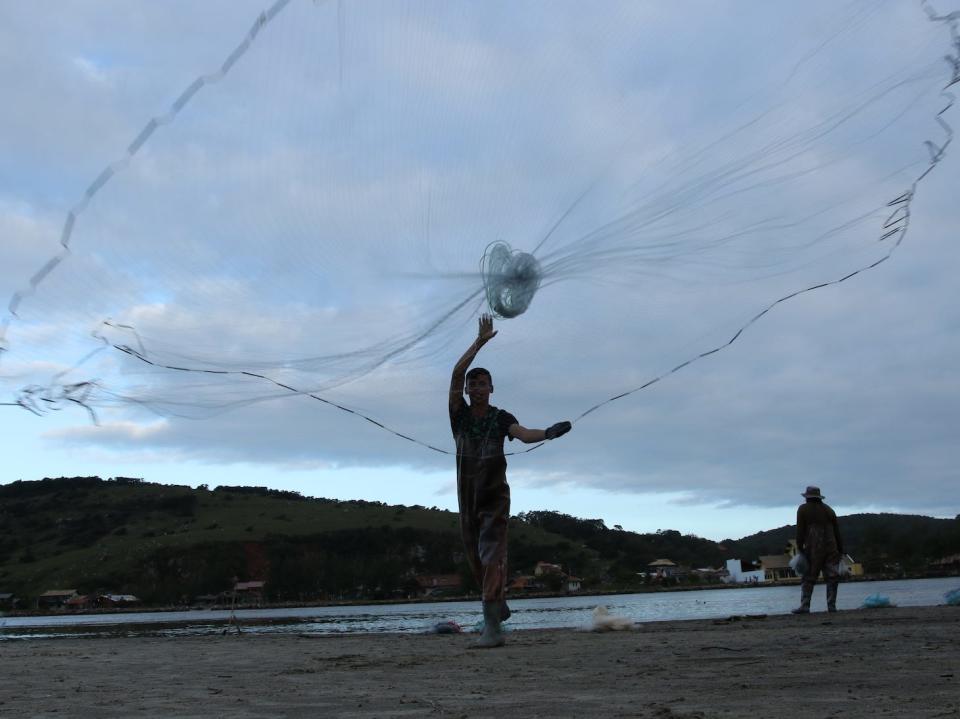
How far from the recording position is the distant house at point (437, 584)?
311ft

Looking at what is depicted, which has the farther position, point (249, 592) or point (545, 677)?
point (249, 592)

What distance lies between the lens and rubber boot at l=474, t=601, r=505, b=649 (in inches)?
390

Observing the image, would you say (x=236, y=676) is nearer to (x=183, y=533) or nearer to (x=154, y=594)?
(x=154, y=594)

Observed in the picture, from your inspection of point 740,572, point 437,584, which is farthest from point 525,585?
point 740,572

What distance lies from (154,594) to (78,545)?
17650mm

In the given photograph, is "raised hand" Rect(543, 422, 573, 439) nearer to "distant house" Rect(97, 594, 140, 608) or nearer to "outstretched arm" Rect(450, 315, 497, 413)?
"outstretched arm" Rect(450, 315, 497, 413)

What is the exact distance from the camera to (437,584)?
323 ft

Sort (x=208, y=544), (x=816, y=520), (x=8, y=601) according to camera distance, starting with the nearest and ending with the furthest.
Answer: (x=816, y=520)
(x=8, y=601)
(x=208, y=544)

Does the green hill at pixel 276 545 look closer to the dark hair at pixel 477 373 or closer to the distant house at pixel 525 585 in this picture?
the distant house at pixel 525 585

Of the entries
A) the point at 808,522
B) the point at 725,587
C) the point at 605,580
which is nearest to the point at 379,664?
the point at 808,522

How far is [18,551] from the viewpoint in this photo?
108062 mm

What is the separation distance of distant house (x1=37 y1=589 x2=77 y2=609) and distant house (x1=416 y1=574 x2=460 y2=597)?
31.7 meters

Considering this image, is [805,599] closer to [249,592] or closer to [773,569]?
[249,592]

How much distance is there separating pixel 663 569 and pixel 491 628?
4131 inches
